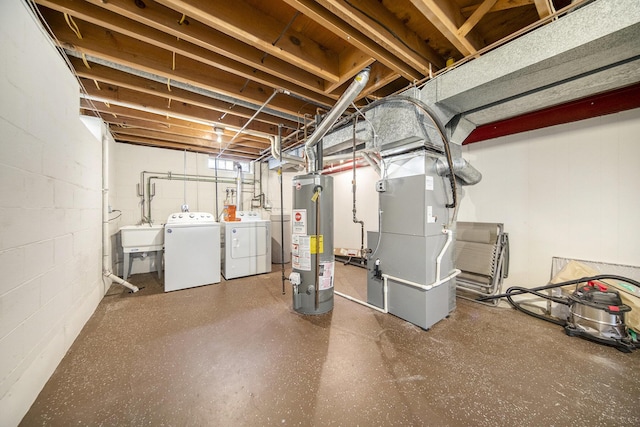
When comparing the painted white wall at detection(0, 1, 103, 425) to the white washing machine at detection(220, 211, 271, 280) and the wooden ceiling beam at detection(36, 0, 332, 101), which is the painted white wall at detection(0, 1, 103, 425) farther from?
the white washing machine at detection(220, 211, 271, 280)

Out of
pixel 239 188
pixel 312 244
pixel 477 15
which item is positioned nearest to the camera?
pixel 477 15

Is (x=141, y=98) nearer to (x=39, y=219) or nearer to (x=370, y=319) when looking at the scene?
(x=39, y=219)

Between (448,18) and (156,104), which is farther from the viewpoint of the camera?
(156,104)

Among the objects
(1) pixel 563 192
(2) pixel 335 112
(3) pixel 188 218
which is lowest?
(3) pixel 188 218

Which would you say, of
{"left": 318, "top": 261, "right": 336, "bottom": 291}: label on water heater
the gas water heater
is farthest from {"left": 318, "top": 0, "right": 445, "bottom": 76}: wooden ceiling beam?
{"left": 318, "top": 261, "right": 336, "bottom": 291}: label on water heater

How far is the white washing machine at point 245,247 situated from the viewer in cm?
358

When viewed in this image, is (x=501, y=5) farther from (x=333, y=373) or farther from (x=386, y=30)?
(x=333, y=373)

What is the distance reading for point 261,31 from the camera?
1.62m

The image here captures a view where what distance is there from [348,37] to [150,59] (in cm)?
177

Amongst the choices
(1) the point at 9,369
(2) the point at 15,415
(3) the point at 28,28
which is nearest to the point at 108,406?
(2) the point at 15,415

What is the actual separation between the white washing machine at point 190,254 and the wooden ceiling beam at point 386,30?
3.07m

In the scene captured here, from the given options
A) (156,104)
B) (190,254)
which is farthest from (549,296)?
(156,104)

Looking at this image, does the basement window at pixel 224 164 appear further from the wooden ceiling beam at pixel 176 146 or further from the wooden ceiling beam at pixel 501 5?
the wooden ceiling beam at pixel 501 5

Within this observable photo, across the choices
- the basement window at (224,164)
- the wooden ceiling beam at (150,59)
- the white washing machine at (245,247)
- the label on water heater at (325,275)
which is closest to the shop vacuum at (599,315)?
→ the label on water heater at (325,275)
